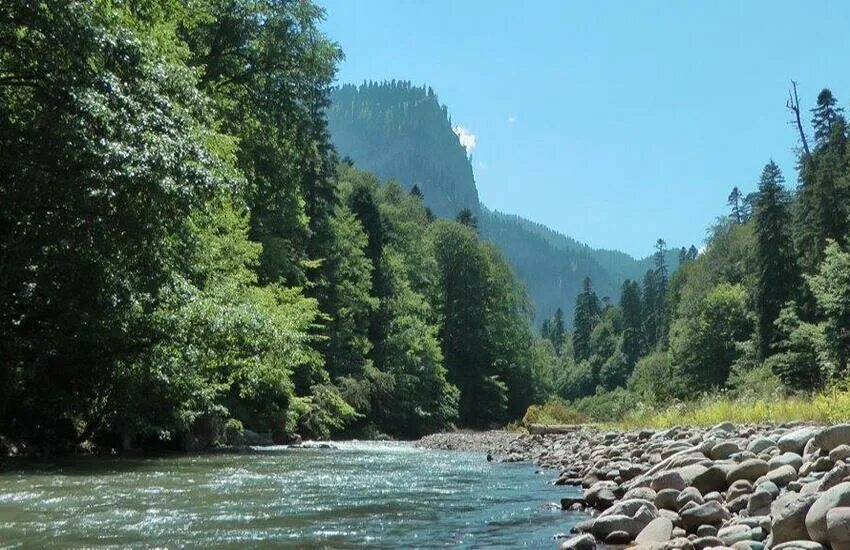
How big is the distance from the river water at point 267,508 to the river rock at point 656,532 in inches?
27.3

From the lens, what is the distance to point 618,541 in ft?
17.8

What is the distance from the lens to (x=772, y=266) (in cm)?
3928

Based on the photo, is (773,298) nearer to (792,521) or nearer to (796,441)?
(796,441)

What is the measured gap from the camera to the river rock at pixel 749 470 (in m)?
6.71

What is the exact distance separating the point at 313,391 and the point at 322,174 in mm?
13927

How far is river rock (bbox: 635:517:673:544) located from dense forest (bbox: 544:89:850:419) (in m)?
9.75

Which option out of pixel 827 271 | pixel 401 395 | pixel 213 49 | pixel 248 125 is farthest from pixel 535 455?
pixel 401 395

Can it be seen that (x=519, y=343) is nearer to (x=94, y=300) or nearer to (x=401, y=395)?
(x=401, y=395)

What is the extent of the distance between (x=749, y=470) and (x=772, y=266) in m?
36.2

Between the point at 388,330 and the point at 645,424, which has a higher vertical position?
the point at 388,330

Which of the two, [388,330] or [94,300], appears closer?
[94,300]

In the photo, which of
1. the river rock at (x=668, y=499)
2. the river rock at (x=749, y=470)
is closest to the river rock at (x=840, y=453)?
the river rock at (x=749, y=470)

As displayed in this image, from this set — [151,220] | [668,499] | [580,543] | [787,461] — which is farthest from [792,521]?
[151,220]

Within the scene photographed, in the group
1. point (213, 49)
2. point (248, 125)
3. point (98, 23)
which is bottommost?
point (98, 23)
